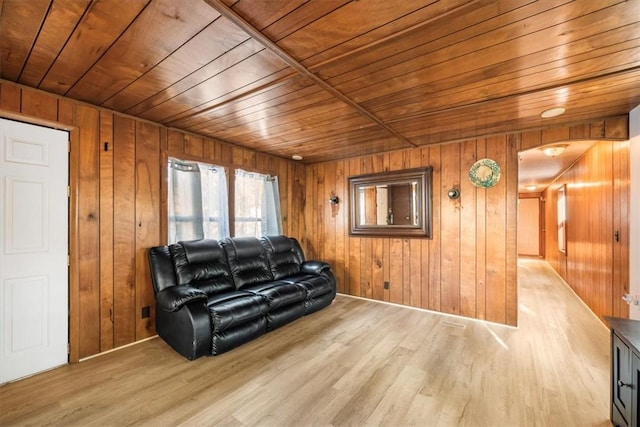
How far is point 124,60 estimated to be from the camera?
1801mm

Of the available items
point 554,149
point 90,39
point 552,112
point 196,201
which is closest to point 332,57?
point 90,39

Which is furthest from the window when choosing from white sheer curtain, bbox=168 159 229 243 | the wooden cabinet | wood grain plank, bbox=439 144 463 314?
the wooden cabinet

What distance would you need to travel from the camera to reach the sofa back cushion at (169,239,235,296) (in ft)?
9.73

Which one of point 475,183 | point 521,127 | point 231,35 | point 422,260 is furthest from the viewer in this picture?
point 422,260

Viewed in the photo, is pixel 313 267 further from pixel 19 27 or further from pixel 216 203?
pixel 19 27

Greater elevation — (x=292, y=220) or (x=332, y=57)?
(x=332, y=57)

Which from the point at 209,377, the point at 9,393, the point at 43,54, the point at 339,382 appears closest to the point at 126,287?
the point at 9,393

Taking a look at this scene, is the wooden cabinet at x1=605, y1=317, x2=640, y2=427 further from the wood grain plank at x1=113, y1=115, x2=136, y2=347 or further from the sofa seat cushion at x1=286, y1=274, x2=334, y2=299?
the wood grain plank at x1=113, y1=115, x2=136, y2=347

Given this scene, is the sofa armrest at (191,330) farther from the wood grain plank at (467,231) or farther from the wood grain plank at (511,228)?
the wood grain plank at (511,228)

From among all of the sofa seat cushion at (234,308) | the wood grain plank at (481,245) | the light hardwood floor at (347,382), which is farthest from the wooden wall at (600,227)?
the sofa seat cushion at (234,308)

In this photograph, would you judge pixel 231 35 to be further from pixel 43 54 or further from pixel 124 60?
pixel 43 54

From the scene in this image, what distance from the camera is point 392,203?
4.16 meters

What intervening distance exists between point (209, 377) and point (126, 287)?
53.8 inches

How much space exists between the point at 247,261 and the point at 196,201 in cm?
102
